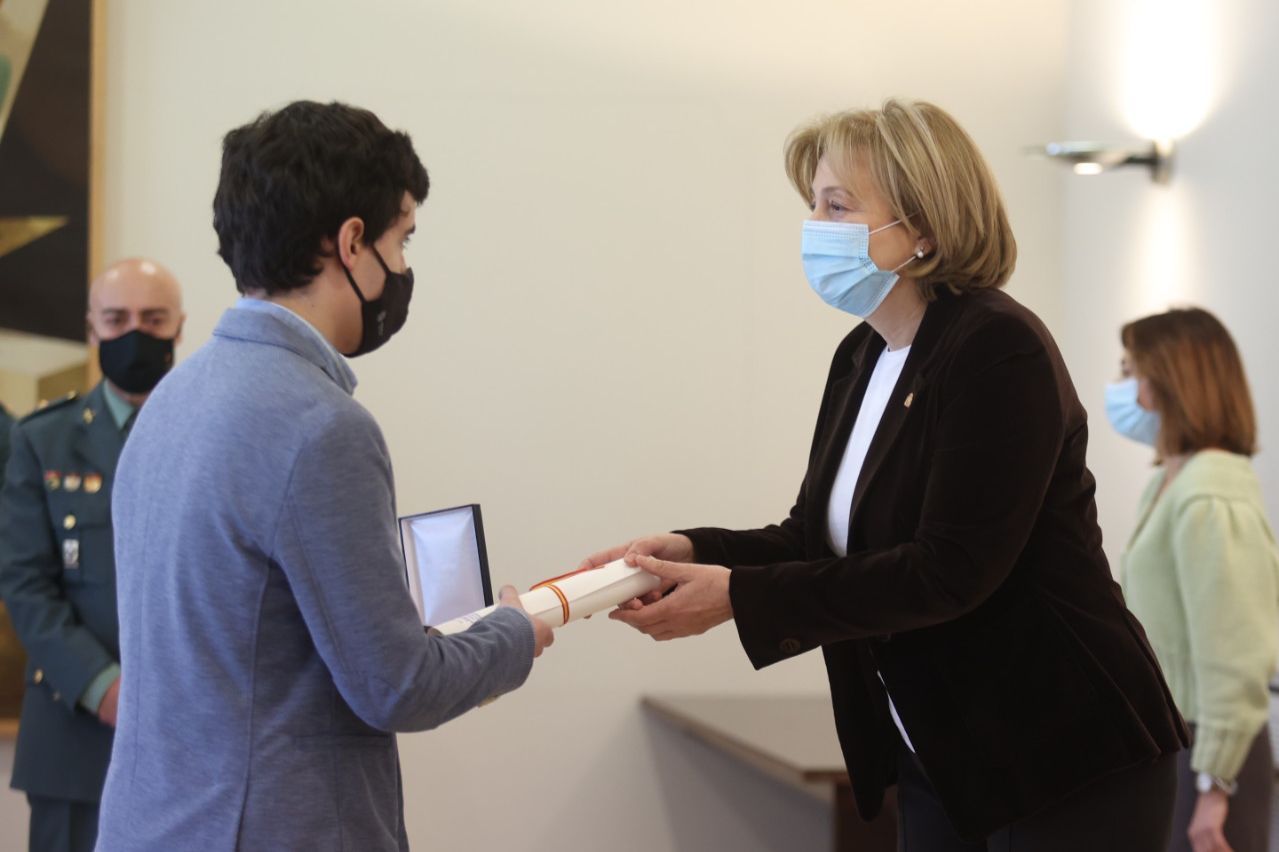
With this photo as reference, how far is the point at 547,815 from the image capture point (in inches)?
146

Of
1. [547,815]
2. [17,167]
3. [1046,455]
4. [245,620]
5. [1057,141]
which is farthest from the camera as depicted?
[1057,141]

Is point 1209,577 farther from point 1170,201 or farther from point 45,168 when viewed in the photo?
point 45,168

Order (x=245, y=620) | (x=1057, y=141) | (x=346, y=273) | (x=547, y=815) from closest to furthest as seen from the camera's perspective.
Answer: (x=245, y=620)
(x=346, y=273)
(x=547, y=815)
(x=1057, y=141)

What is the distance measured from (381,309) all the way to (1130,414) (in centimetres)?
201

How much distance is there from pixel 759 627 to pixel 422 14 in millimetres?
2564

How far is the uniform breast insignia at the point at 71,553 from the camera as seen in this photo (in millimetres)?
2750

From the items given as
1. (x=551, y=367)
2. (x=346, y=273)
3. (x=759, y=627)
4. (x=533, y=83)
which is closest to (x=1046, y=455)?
(x=759, y=627)

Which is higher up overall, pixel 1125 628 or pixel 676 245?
pixel 676 245

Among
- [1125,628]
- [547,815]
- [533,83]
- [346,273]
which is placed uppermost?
[533,83]

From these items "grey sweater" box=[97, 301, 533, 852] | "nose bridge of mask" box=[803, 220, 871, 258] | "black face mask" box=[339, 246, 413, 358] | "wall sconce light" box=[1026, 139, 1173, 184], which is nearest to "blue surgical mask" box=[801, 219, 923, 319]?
"nose bridge of mask" box=[803, 220, 871, 258]

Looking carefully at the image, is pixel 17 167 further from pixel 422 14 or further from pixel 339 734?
pixel 339 734

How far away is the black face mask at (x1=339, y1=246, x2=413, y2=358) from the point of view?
1513 millimetres

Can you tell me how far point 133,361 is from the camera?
2799mm

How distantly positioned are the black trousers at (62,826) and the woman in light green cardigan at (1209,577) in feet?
6.99
